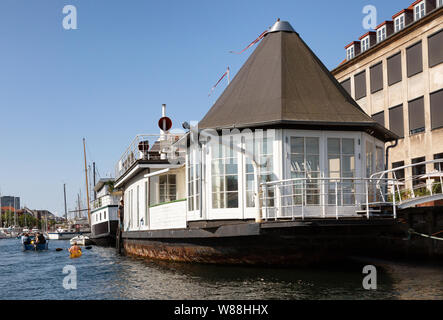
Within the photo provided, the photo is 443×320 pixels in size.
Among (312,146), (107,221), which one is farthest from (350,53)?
(312,146)

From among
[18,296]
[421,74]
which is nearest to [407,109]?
[421,74]

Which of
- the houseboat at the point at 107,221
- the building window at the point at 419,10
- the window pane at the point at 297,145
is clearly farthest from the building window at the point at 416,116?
the houseboat at the point at 107,221

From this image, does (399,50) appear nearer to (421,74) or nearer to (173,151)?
(421,74)

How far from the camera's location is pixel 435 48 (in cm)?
3156

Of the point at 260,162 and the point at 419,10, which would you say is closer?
the point at 260,162

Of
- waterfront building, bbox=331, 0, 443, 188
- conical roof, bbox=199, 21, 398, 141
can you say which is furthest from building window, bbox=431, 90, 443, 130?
conical roof, bbox=199, 21, 398, 141

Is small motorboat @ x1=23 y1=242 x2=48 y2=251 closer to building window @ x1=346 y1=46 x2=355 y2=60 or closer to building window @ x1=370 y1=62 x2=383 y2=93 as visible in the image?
building window @ x1=370 y1=62 x2=383 y2=93

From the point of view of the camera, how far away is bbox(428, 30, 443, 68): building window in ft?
102

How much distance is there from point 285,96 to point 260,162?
2.24m

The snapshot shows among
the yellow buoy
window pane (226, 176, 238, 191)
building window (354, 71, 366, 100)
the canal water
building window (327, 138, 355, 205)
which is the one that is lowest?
the yellow buoy

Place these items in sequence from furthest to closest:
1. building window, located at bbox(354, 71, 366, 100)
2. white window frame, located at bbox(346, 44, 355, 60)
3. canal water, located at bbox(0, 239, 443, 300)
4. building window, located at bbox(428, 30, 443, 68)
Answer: white window frame, located at bbox(346, 44, 355, 60) → building window, located at bbox(354, 71, 366, 100) → building window, located at bbox(428, 30, 443, 68) → canal water, located at bbox(0, 239, 443, 300)

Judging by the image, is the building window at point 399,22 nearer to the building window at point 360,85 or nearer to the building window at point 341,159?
the building window at point 360,85

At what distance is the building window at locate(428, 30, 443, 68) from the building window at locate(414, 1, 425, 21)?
202 cm

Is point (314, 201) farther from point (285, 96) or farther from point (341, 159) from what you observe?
point (285, 96)
